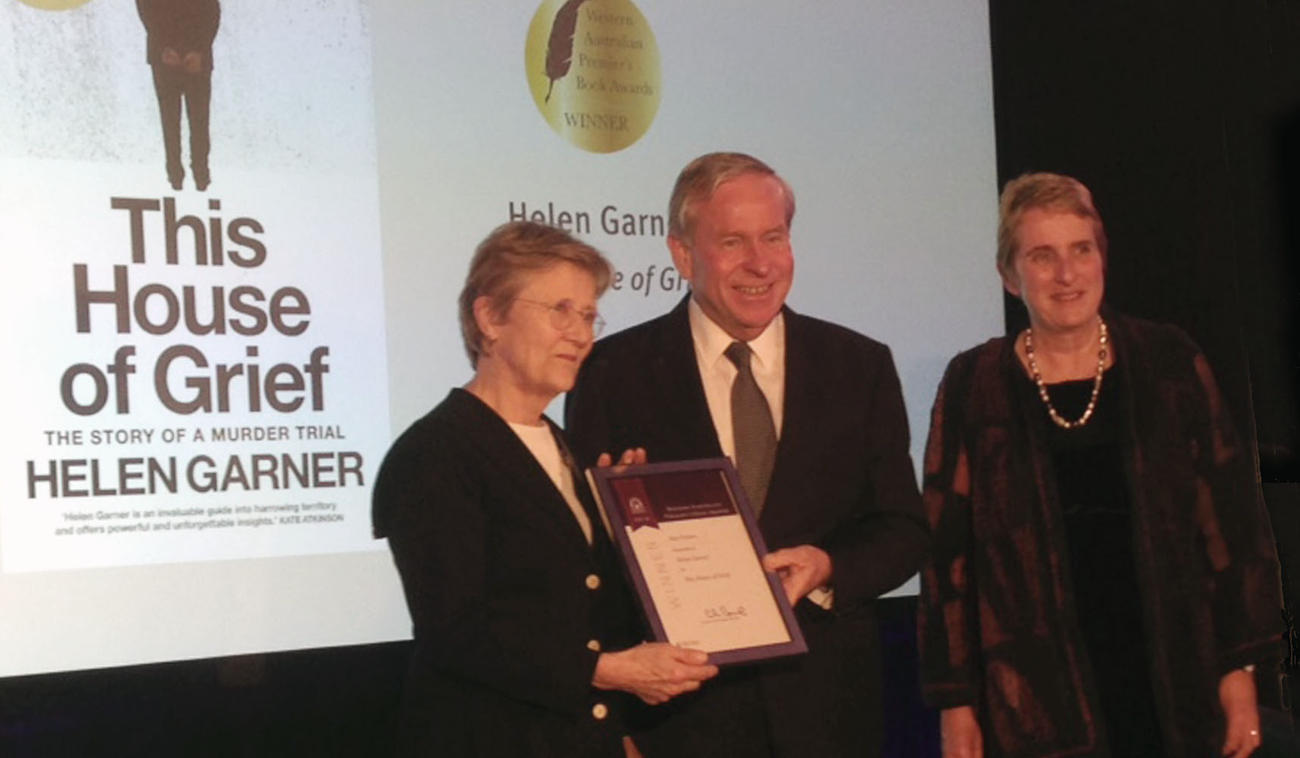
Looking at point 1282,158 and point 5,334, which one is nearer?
point 5,334

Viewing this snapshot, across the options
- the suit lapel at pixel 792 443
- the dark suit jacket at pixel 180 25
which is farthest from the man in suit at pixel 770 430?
the dark suit jacket at pixel 180 25

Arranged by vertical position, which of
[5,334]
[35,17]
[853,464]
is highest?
[35,17]

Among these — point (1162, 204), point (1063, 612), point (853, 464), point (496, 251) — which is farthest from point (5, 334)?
point (1162, 204)

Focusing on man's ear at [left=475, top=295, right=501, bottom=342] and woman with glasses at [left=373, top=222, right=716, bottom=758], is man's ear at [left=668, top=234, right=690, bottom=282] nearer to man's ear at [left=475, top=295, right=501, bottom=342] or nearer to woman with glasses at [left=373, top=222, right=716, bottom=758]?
woman with glasses at [left=373, top=222, right=716, bottom=758]

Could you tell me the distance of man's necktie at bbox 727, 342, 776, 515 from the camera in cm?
294

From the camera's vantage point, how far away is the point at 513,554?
2426 millimetres

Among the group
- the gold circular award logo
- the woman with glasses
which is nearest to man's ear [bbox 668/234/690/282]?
the woman with glasses

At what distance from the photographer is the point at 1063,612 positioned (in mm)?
3166

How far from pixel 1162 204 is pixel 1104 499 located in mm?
1851

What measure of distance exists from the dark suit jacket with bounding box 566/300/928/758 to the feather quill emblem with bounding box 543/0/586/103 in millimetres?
1126

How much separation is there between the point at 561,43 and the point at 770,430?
143 cm

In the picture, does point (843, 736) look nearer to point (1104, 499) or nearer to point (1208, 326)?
point (1104, 499)

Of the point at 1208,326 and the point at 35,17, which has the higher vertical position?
the point at 35,17

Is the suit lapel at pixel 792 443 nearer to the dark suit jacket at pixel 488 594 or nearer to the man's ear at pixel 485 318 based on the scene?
the dark suit jacket at pixel 488 594
